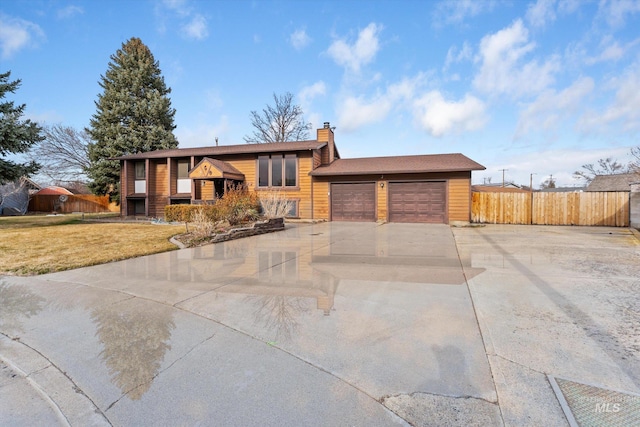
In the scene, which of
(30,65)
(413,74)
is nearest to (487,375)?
(413,74)

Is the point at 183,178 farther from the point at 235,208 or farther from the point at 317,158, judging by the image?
the point at 235,208

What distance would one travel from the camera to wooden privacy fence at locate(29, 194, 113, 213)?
91.5 ft

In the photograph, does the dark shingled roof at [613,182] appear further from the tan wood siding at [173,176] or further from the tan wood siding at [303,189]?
the tan wood siding at [173,176]

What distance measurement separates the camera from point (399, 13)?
38.6ft

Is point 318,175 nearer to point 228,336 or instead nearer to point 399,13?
point 399,13

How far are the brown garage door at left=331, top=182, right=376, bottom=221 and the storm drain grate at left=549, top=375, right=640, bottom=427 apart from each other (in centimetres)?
1536

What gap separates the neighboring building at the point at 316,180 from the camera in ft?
54.2

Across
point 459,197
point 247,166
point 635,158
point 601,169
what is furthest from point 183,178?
point 601,169

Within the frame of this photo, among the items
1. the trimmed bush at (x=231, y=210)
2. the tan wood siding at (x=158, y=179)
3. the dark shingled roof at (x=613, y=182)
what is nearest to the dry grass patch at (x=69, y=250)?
the trimmed bush at (x=231, y=210)

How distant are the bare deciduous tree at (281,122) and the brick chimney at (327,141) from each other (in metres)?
14.4

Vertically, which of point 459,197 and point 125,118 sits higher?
point 125,118

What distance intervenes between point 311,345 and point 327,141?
17.8m

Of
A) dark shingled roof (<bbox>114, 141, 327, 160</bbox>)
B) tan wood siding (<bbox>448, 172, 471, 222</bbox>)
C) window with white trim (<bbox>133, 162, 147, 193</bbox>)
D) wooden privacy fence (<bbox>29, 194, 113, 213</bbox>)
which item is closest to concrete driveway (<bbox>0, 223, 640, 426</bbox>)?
tan wood siding (<bbox>448, 172, 471, 222</bbox>)

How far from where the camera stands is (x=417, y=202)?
666 inches
